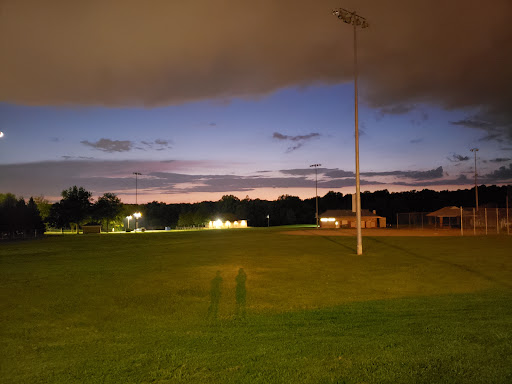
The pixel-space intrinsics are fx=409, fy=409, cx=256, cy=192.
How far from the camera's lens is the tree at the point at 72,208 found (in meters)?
91.2

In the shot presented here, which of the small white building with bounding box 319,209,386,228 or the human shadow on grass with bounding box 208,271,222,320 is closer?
the human shadow on grass with bounding box 208,271,222,320

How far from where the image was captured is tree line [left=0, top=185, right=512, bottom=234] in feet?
222

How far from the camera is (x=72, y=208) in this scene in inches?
A: 3595

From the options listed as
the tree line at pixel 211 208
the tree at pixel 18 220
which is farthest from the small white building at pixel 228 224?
the tree at pixel 18 220

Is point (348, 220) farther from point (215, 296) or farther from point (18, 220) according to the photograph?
point (215, 296)

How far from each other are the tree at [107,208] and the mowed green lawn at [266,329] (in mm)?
86521

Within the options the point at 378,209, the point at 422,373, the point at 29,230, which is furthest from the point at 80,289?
the point at 378,209

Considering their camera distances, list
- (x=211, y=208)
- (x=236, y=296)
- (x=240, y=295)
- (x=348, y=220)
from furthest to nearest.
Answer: (x=211, y=208), (x=348, y=220), (x=240, y=295), (x=236, y=296)


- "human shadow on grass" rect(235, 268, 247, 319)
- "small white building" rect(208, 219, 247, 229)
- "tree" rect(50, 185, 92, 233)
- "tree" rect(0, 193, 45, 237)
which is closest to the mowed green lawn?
"human shadow on grass" rect(235, 268, 247, 319)

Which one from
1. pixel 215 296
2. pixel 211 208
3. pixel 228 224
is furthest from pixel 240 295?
pixel 211 208

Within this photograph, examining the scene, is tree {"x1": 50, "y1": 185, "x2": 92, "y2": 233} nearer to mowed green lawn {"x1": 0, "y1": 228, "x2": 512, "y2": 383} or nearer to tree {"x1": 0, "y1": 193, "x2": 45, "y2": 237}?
tree {"x1": 0, "y1": 193, "x2": 45, "y2": 237}

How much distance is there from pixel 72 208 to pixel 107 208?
8590mm

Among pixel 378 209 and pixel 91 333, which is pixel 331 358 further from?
pixel 378 209

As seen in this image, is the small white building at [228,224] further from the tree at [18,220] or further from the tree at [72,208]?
the tree at [18,220]
